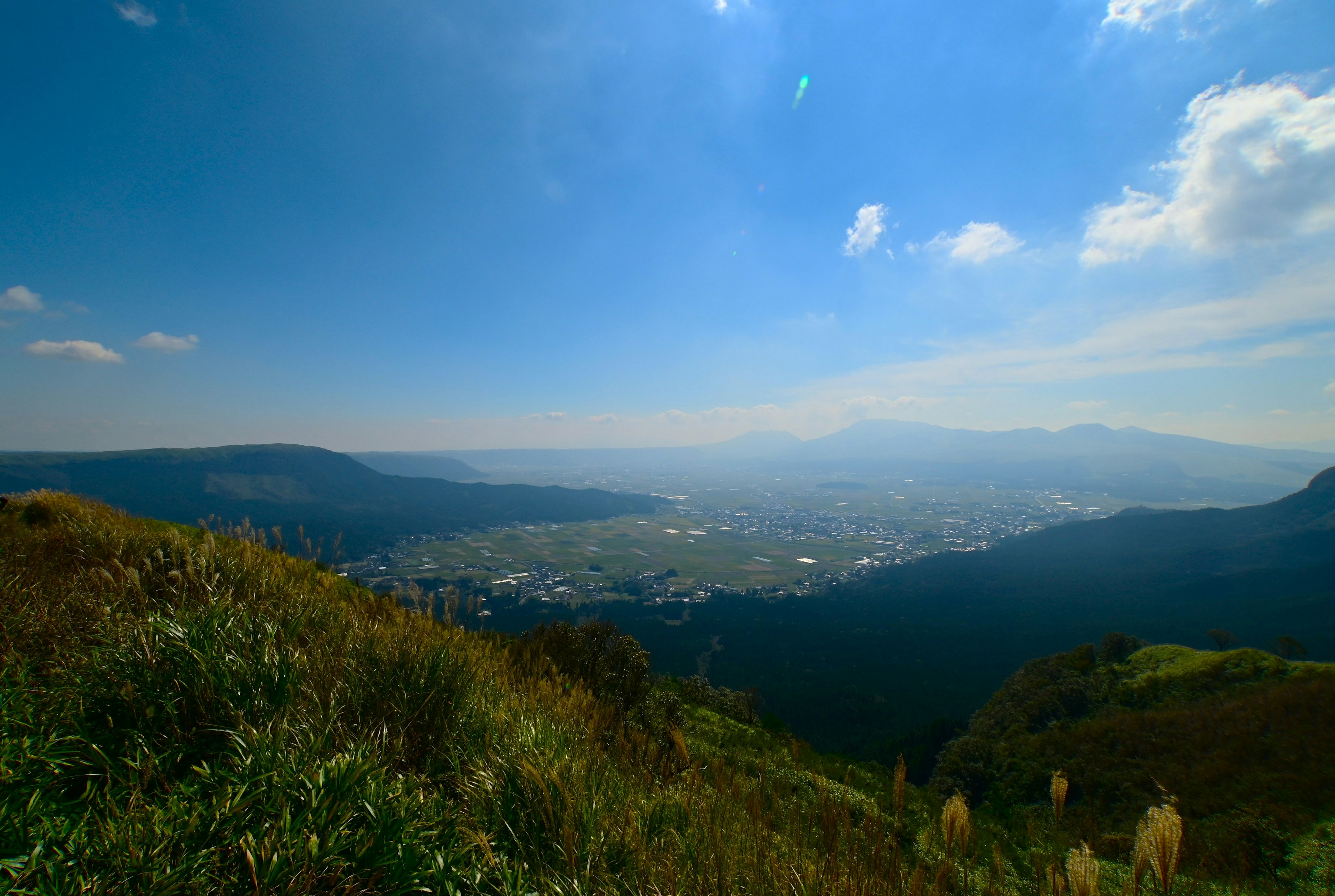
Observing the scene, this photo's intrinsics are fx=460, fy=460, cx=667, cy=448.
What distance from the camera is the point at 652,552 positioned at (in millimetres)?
106938

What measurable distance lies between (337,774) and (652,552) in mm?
107207

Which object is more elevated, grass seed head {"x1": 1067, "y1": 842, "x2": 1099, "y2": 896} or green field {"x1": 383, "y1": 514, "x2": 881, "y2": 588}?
grass seed head {"x1": 1067, "y1": 842, "x2": 1099, "y2": 896}

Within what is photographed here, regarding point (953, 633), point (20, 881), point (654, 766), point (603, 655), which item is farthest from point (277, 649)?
point (953, 633)

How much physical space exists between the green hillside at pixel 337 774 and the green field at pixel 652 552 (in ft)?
244

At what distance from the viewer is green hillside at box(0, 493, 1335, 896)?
6.11 feet

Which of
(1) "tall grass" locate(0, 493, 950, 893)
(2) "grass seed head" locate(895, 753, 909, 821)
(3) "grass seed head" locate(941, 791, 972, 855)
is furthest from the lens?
(2) "grass seed head" locate(895, 753, 909, 821)

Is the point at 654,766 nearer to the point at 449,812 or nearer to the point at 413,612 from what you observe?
the point at 449,812

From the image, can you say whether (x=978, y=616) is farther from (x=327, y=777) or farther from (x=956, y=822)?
(x=327, y=777)

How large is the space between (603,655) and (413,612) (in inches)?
212

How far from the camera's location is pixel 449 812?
8.33 feet

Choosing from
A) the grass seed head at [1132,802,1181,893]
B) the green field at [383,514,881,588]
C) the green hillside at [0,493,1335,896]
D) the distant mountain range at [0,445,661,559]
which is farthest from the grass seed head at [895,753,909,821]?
the distant mountain range at [0,445,661,559]

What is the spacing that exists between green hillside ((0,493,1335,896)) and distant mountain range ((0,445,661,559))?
316 ft

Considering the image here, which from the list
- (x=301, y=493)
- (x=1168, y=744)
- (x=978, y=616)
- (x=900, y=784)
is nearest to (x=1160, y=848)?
(x=900, y=784)

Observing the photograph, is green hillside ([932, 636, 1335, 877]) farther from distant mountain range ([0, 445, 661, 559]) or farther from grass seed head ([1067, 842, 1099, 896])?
distant mountain range ([0, 445, 661, 559])
